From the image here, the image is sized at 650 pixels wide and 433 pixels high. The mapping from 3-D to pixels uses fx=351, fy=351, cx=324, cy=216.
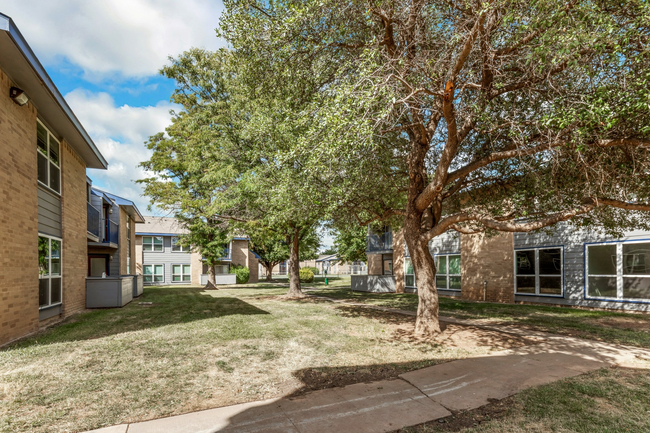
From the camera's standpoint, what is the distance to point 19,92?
8.02 meters

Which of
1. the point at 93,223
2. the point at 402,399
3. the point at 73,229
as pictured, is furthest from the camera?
the point at 93,223

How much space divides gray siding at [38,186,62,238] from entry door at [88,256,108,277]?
11.3 metres

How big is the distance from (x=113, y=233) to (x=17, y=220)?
1231 centimetres

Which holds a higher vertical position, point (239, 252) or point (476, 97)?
point (476, 97)

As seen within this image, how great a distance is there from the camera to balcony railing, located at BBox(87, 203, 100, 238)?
14906mm

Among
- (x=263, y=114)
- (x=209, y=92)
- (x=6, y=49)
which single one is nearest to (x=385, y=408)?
(x=6, y=49)

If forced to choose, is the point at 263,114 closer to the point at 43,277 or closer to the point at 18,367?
the point at 43,277

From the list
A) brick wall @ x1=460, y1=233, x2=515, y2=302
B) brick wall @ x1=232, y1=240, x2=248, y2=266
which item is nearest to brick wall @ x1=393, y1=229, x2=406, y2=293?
brick wall @ x1=460, y1=233, x2=515, y2=302

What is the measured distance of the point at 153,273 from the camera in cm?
3706

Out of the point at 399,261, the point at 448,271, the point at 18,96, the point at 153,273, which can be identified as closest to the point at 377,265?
the point at 399,261

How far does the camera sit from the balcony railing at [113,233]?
18450mm

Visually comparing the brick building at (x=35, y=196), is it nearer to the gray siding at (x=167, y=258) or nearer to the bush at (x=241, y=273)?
the bush at (x=241, y=273)

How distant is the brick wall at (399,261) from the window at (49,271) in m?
18.7

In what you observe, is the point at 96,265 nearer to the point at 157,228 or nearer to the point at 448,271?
the point at 157,228
